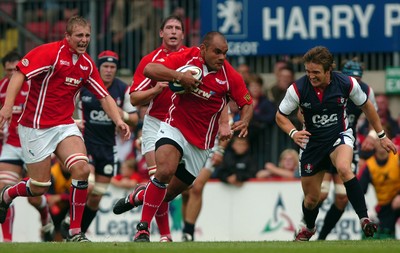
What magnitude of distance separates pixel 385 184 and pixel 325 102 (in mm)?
5459

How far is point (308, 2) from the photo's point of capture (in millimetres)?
20703

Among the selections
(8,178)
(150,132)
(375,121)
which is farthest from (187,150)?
(8,178)

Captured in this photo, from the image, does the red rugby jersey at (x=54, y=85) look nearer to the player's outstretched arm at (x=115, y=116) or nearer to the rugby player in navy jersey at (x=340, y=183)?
the player's outstretched arm at (x=115, y=116)

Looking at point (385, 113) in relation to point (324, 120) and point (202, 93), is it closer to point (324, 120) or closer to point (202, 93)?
point (324, 120)

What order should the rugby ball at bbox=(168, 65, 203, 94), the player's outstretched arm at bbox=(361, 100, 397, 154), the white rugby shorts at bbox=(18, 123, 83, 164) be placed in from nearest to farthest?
1. the rugby ball at bbox=(168, 65, 203, 94)
2. the player's outstretched arm at bbox=(361, 100, 397, 154)
3. the white rugby shorts at bbox=(18, 123, 83, 164)

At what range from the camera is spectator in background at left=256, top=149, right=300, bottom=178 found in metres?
19.9

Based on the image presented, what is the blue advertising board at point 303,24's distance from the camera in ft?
66.7

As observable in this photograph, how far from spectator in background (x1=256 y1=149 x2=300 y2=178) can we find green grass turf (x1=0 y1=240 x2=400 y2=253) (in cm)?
634

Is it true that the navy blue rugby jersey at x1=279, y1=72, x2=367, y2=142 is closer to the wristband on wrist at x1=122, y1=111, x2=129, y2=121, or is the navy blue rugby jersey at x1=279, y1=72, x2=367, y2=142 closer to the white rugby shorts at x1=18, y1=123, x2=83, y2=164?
the white rugby shorts at x1=18, y1=123, x2=83, y2=164

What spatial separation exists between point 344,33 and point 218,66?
7299 mm

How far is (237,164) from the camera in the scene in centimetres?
1988

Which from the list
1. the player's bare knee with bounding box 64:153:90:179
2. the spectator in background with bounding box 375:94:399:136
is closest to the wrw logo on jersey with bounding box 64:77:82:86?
the player's bare knee with bounding box 64:153:90:179

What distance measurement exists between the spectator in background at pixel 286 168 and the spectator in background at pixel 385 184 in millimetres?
1258

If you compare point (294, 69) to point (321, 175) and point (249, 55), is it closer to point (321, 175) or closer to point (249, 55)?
point (249, 55)
